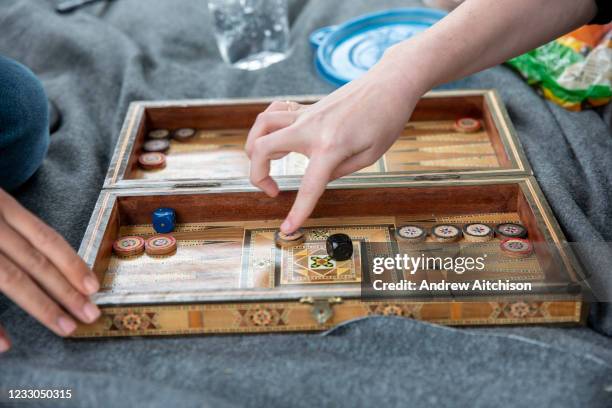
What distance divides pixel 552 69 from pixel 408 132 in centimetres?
42

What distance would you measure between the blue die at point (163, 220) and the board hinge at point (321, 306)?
35 cm

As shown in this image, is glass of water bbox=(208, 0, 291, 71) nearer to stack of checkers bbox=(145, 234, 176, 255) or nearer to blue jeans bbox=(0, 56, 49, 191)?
blue jeans bbox=(0, 56, 49, 191)

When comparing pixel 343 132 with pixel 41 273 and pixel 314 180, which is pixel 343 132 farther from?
pixel 41 273

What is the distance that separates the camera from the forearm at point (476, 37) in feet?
3.69

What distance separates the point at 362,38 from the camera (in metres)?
1.96

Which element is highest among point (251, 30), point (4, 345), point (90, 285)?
point (90, 285)

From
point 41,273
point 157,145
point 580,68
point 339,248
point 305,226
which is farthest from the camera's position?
point 580,68

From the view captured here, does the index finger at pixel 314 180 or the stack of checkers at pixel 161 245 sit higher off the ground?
the index finger at pixel 314 180

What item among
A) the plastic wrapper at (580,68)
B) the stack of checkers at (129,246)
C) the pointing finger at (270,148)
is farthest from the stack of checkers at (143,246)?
the plastic wrapper at (580,68)

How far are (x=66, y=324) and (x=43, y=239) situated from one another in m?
0.12

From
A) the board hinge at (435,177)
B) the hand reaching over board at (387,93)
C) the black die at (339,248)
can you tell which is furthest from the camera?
the board hinge at (435,177)

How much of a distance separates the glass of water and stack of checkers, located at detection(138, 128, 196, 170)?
45 cm

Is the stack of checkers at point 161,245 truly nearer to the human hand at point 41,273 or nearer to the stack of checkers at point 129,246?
the stack of checkers at point 129,246

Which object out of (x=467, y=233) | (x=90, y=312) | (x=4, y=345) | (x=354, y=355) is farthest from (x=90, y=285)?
(x=467, y=233)
